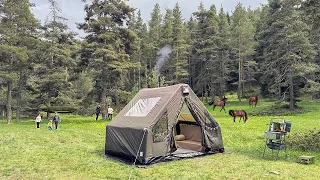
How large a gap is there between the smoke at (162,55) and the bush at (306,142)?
115 ft

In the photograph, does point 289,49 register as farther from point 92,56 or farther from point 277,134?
point 277,134

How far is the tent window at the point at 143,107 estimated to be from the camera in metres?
10.5

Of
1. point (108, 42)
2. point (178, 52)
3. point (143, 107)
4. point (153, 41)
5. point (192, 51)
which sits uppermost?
point (153, 41)

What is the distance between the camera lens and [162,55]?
162 feet

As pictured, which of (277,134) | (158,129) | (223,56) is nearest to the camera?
(277,134)

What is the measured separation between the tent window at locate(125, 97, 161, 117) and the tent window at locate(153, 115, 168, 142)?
0.60m

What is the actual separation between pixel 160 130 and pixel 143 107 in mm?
1281

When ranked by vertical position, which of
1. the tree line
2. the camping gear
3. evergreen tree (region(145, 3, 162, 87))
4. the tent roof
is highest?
evergreen tree (region(145, 3, 162, 87))

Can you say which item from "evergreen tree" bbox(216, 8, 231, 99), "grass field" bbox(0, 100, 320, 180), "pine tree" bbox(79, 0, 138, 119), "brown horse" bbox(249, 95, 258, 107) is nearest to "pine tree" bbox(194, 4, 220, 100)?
"evergreen tree" bbox(216, 8, 231, 99)

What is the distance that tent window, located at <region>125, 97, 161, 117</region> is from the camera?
1045cm

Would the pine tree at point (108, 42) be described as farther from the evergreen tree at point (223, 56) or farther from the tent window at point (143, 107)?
the evergreen tree at point (223, 56)

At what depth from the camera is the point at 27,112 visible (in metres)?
34.2

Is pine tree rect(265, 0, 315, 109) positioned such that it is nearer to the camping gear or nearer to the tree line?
the tree line

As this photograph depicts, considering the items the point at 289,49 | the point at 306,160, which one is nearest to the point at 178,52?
the point at 289,49
